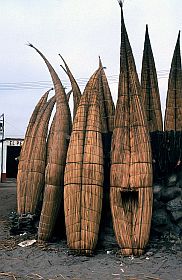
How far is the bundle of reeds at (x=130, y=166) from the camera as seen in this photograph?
8266 mm

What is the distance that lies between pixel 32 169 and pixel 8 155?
17966 millimetres

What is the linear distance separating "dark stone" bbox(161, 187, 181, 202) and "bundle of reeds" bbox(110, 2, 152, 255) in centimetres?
91

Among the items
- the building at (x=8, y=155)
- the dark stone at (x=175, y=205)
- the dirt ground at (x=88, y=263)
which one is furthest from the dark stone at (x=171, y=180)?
the building at (x=8, y=155)

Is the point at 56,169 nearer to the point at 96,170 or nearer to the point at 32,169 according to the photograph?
the point at 96,170

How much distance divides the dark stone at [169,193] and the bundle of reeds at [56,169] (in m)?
2.29

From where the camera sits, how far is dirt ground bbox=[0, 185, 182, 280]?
707cm

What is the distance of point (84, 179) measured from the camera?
28.3 feet

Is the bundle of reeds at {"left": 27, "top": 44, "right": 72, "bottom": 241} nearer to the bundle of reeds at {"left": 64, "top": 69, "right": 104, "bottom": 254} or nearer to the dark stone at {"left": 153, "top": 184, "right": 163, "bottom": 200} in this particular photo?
the bundle of reeds at {"left": 64, "top": 69, "right": 104, "bottom": 254}

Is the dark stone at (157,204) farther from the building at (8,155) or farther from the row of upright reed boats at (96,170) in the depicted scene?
the building at (8,155)

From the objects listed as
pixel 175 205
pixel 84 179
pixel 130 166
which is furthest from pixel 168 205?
pixel 84 179

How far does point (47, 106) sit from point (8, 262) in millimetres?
5156

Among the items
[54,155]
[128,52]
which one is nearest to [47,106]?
[54,155]

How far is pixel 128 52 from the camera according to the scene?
364 inches

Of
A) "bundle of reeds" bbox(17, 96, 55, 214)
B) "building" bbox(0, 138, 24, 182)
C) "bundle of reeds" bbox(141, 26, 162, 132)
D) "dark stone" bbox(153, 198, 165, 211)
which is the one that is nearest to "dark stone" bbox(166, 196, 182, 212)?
"dark stone" bbox(153, 198, 165, 211)
